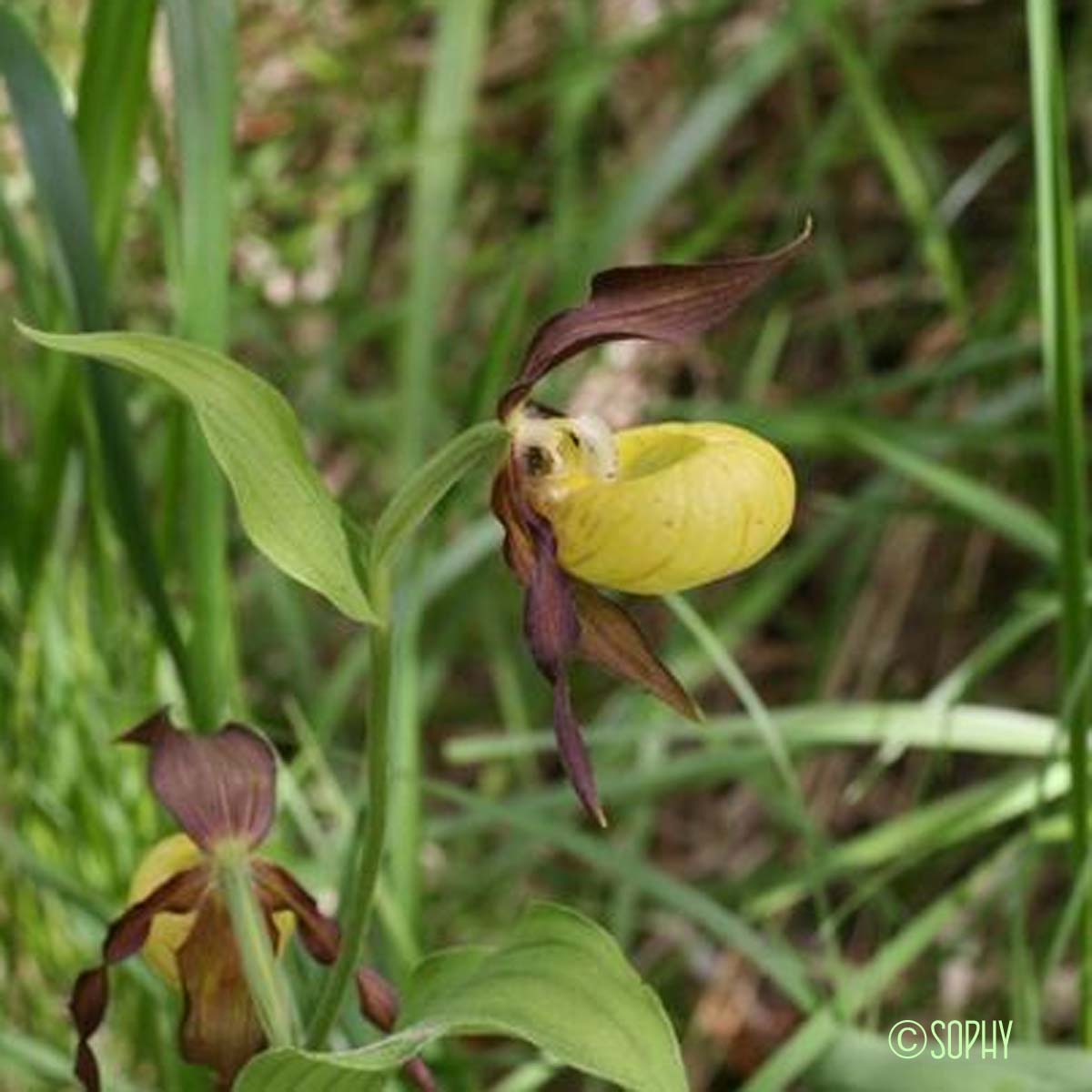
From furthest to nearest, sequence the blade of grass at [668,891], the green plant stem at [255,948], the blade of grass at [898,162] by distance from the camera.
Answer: the blade of grass at [898,162]
the blade of grass at [668,891]
the green plant stem at [255,948]

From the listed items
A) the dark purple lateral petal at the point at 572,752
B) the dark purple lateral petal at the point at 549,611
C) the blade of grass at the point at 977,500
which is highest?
the dark purple lateral petal at the point at 549,611

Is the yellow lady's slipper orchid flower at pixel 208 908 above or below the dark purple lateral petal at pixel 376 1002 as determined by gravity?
above

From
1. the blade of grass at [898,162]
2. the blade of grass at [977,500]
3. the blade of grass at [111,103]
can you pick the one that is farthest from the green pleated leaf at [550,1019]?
the blade of grass at [898,162]

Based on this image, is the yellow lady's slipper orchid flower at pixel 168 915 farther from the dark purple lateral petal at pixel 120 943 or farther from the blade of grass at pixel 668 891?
the blade of grass at pixel 668 891

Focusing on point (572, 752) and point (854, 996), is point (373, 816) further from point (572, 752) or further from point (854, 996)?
point (854, 996)

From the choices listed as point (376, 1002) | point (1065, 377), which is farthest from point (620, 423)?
point (376, 1002)

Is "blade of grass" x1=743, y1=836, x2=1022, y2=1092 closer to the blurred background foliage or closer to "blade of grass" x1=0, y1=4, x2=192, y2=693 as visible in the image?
the blurred background foliage

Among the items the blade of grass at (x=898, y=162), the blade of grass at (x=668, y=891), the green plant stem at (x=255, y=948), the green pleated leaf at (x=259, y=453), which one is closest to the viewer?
the green pleated leaf at (x=259, y=453)

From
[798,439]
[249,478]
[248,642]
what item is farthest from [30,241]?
[249,478]
